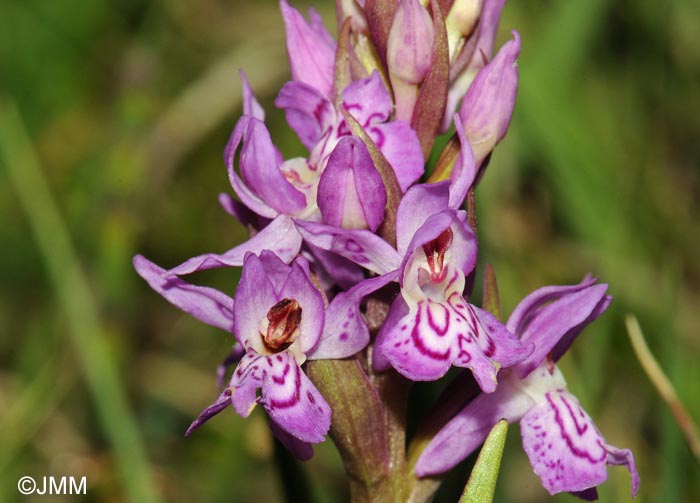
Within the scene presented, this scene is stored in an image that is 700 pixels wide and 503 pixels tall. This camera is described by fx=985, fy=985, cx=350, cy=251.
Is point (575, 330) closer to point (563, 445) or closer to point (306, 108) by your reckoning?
point (563, 445)

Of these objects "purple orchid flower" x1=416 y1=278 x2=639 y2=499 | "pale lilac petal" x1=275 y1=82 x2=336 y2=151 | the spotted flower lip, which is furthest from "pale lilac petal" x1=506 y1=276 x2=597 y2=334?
"pale lilac petal" x1=275 y1=82 x2=336 y2=151

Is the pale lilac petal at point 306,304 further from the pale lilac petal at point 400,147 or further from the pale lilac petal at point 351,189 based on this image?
the pale lilac petal at point 400,147

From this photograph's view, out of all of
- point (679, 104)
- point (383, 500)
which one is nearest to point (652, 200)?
point (679, 104)

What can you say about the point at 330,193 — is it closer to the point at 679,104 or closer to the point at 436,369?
the point at 436,369

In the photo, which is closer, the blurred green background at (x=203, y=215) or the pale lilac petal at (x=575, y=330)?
the pale lilac petal at (x=575, y=330)

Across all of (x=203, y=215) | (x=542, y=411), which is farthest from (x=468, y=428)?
(x=203, y=215)

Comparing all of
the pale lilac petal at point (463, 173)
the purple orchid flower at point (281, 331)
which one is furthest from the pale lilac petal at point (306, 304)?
the pale lilac petal at point (463, 173)
